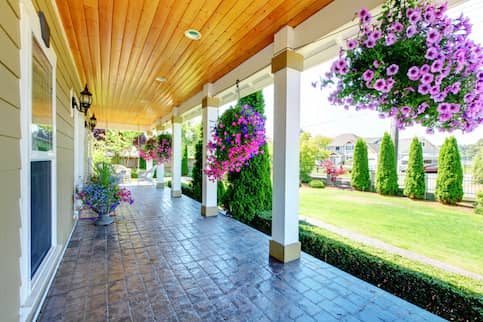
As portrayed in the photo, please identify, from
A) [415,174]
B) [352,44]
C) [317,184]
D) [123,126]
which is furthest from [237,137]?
[123,126]

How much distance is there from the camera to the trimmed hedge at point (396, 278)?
196cm

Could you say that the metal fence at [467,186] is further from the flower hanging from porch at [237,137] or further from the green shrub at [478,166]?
the flower hanging from porch at [237,137]

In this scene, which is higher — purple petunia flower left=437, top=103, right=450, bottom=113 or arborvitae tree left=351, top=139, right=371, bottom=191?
purple petunia flower left=437, top=103, right=450, bottom=113

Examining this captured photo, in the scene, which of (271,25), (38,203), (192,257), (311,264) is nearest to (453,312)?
(311,264)

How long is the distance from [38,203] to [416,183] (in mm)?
7814

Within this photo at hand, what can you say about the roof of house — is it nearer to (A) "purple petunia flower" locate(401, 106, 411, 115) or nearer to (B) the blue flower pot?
(B) the blue flower pot

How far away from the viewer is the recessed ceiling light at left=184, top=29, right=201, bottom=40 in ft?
9.42

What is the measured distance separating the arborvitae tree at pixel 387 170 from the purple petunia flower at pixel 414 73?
6.90m

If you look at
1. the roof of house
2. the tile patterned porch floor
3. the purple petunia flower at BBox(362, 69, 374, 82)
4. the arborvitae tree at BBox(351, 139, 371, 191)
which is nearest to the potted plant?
the tile patterned porch floor

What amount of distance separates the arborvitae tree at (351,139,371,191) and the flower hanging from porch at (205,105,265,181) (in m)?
6.06

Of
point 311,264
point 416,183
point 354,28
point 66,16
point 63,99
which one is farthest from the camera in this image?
point 416,183

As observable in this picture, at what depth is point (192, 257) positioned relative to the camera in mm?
2982

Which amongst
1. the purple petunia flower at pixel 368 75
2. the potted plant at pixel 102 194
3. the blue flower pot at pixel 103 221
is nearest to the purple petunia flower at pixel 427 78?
the purple petunia flower at pixel 368 75

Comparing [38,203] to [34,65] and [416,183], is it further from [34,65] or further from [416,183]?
[416,183]
